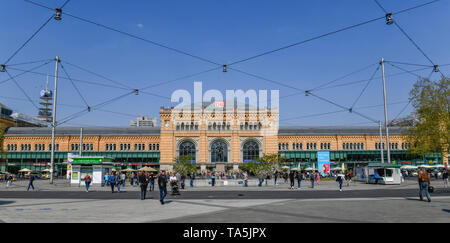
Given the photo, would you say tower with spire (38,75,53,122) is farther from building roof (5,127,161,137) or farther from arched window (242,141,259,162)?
arched window (242,141,259,162)

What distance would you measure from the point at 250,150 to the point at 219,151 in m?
7.83

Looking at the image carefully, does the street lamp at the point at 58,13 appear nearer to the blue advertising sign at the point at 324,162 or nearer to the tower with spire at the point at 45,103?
the blue advertising sign at the point at 324,162

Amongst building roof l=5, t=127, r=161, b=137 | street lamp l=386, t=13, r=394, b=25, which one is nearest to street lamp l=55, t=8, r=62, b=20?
street lamp l=386, t=13, r=394, b=25

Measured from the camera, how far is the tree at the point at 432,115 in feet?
120

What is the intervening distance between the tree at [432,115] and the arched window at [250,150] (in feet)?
136

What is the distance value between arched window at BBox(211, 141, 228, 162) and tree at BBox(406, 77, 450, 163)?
45.1 metres

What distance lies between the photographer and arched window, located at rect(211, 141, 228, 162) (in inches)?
3103

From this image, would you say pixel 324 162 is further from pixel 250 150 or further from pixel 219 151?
pixel 219 151

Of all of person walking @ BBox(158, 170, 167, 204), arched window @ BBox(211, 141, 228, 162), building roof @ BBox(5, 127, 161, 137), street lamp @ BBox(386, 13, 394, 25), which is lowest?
person walking @ BBox(158, 170, 167, 204)
